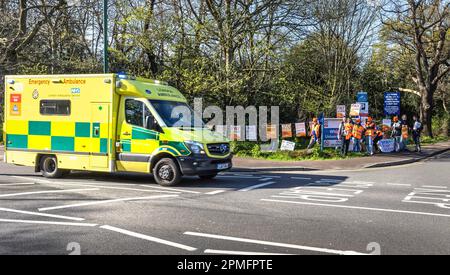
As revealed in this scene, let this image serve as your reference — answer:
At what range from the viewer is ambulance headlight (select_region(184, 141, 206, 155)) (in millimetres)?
10633

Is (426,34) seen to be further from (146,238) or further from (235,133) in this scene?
(146,238)

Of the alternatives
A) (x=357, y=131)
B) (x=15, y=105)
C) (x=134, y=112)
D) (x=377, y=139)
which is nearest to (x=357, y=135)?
(x=357, y=131)

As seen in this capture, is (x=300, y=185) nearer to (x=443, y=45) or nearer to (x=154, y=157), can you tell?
(x=154, y=157)

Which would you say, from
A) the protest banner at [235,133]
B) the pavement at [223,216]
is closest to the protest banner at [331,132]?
the protest banner at [235,133]

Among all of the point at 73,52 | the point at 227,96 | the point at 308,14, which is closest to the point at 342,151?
the point at 227,96

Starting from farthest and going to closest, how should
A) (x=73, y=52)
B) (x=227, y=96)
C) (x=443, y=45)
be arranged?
(x=443, y=45)
(x=73, y=52)
(x=227, y=96)

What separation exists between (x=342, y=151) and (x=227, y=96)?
566 cm

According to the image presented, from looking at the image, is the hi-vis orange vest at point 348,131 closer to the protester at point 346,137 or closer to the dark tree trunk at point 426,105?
the protester at point 346,137

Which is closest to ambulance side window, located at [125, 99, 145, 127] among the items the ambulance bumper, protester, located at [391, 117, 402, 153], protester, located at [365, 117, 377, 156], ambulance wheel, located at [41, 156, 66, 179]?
the ambulance bumper

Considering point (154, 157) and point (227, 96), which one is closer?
point (154, 157)

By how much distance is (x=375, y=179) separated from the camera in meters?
12.8

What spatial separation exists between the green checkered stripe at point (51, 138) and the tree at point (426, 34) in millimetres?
21510

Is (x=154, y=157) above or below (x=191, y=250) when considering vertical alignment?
above
